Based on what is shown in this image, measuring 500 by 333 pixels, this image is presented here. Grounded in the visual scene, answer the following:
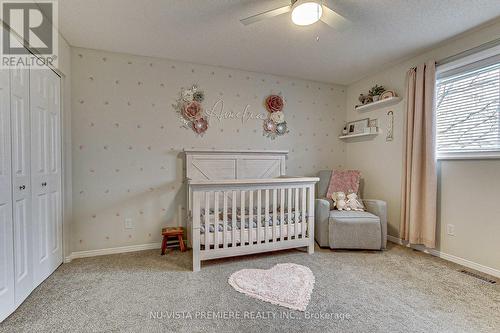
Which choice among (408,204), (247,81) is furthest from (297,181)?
(247,81)

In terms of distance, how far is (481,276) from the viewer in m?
2.15

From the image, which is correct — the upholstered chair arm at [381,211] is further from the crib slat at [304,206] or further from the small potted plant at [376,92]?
the small potted plant at [376,92]

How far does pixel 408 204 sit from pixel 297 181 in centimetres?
139

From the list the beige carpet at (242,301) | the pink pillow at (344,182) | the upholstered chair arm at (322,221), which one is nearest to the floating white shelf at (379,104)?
the pink pillow at (344,182)

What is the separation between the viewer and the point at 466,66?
92.7 inches

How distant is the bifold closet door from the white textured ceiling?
642 mm

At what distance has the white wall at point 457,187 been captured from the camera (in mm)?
2197

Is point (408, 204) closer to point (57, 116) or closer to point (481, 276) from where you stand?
point (481, 276)

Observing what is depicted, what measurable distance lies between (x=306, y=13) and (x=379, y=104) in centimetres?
206

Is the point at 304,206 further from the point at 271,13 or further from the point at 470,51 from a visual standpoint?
the point at 470,51

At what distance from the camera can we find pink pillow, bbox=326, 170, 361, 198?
323 centimetres

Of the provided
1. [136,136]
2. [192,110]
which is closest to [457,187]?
[192,110]

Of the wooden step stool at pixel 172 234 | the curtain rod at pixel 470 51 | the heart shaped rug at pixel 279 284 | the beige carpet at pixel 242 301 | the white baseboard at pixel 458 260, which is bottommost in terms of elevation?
the beige carpet at pixel 242 301

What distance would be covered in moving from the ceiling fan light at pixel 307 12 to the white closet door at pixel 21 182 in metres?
2.04
